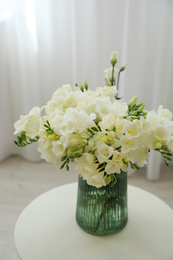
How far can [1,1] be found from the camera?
209cm

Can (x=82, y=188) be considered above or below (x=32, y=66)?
below

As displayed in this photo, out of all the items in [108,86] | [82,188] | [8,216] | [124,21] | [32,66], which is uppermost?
[124,21]

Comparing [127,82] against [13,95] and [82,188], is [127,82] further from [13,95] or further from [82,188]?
[82,188]

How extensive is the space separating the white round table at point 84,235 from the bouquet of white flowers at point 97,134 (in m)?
0.28

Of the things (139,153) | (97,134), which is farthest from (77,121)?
(139,153)

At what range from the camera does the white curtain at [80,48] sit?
1878 mm

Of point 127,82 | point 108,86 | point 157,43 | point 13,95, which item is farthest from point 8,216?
point 157,43

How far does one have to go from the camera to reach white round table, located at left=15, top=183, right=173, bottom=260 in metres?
1.04

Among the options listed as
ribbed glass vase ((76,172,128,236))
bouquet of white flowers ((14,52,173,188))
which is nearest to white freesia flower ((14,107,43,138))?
bouquet of white flowers ((14,52,173,188))

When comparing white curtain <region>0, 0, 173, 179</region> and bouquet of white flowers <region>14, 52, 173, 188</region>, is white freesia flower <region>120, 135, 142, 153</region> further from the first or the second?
white curtain <region>0, 0, 173, 179</region>

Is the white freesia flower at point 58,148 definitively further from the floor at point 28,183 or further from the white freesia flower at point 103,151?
the floor at point 28,183

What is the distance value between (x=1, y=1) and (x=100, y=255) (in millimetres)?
1725

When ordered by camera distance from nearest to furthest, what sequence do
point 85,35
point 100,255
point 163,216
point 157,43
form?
point 100,255, point 163,216, point 157,43, point 85,35

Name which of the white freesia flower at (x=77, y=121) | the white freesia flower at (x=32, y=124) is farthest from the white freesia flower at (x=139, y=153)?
the white freesia flower at (x=32, y=124)
